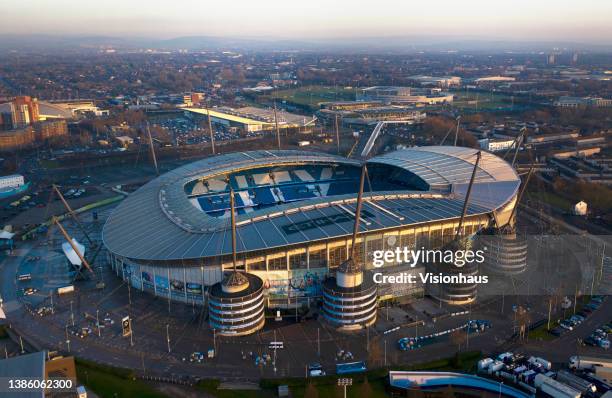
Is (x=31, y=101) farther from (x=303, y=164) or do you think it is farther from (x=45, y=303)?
(x=45, y=303)

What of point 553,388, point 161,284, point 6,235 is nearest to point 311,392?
point 553,388

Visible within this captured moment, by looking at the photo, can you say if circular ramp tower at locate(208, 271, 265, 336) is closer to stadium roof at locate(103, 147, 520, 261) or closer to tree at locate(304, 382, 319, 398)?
stadium roof at locate(103, 147, 520, 261)

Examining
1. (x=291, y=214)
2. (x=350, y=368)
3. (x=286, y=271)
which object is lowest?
(x=350, y=368)

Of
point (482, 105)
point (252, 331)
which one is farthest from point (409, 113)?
point (252, 331)

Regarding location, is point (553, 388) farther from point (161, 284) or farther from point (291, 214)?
point (161, 284)

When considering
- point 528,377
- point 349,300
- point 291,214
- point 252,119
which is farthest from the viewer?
point 252,119

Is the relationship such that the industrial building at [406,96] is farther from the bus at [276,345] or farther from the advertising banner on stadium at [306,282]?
the bus at [276,345]

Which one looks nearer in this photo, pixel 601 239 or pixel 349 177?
pixel 601 239
